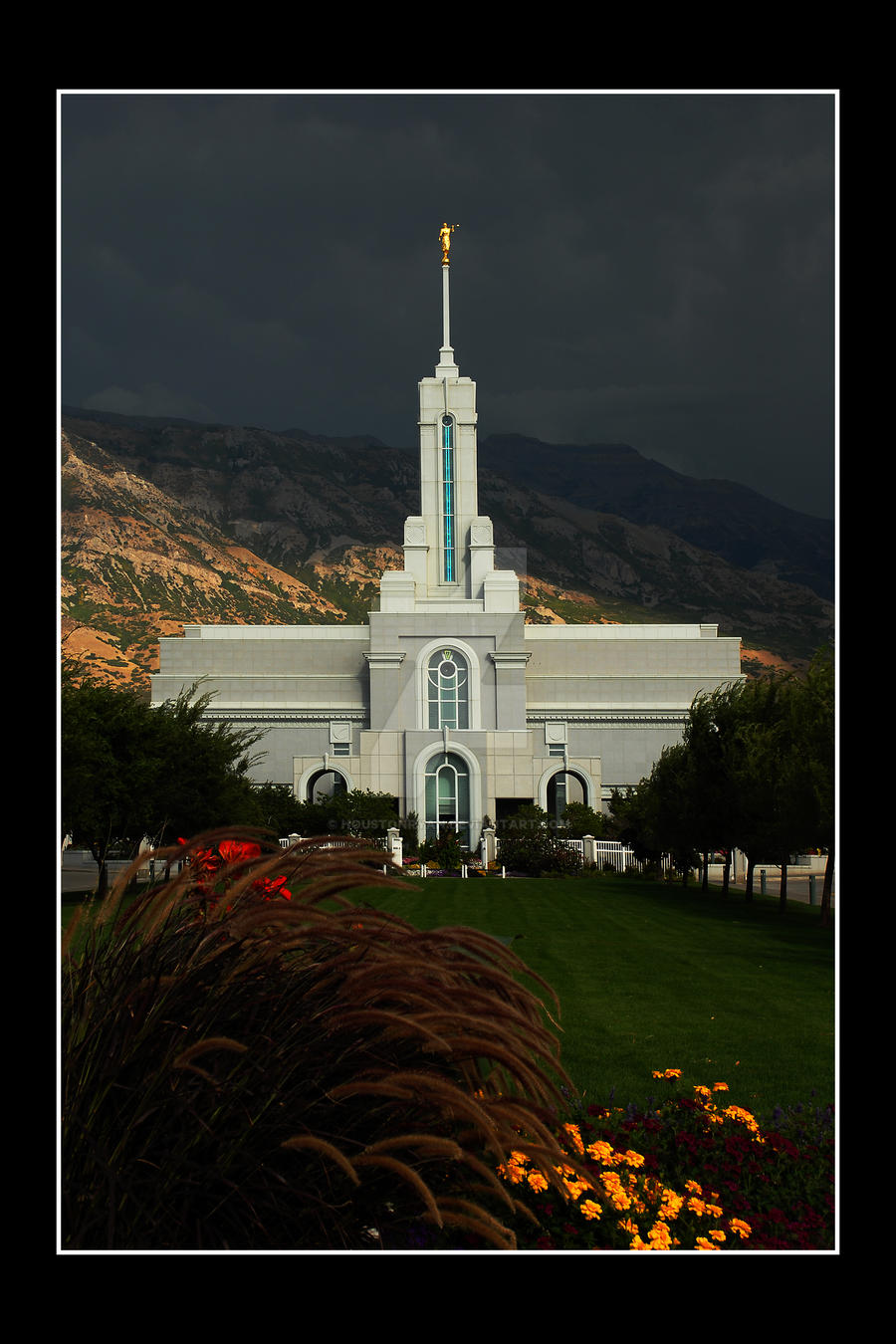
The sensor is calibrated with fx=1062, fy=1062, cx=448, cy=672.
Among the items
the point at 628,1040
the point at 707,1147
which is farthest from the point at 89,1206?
the point at 628,1040

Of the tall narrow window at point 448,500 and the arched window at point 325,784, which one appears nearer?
the arched window at point 325,784

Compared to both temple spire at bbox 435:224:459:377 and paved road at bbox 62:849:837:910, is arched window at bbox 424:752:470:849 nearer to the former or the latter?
paved road at bbox 62:849:837:910

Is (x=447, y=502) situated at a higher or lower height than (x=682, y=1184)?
higher

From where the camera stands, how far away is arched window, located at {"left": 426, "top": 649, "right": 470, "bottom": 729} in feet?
158

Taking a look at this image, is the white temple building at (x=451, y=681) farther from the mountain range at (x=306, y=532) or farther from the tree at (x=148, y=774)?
the tree at (x=148, y=774)

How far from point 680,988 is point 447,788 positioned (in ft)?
114

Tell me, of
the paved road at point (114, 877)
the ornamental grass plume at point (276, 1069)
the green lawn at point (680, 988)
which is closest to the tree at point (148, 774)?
Result: the paved road at point (114, 877)

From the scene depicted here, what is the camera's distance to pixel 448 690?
159 feet

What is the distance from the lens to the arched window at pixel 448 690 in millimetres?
48188

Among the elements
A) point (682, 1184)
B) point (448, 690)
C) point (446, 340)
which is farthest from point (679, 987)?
point (446, 340)

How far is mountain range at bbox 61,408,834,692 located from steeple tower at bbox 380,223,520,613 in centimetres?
1395

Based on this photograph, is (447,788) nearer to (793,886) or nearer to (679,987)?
(793,886)

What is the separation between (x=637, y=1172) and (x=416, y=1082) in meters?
1.98

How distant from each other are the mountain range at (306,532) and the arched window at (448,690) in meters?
10.9
